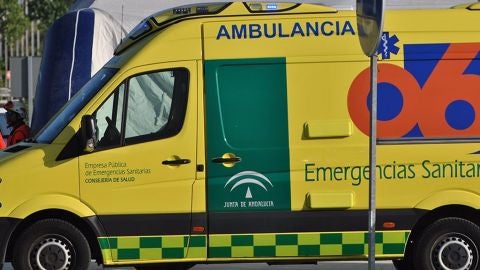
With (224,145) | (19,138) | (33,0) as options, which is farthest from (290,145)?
(33,0)

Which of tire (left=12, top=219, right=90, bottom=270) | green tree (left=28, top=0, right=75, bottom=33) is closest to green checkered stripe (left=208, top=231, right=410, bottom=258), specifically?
tire (left=12, top=219, right=90, bottom=270)

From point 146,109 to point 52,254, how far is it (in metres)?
1.44

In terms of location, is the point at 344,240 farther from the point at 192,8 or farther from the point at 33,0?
the point at 33,0

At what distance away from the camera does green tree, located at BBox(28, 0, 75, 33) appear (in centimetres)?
6550

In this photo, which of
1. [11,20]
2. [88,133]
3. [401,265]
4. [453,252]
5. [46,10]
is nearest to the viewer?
[88,133]

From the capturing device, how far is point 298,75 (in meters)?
8.11

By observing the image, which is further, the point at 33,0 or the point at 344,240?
the point at 33,0

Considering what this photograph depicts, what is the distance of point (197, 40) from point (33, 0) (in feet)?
200

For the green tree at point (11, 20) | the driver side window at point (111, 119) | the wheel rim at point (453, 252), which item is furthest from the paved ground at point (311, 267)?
the green tree at point (11, 20)

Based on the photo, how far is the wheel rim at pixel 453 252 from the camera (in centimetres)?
820

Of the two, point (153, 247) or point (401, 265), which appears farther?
point (401, 265)

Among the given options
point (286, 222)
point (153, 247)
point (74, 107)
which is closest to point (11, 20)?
point (74, 107)

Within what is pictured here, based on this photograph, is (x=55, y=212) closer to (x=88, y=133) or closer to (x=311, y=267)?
(x=88, y=133)

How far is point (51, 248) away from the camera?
8117 mm
